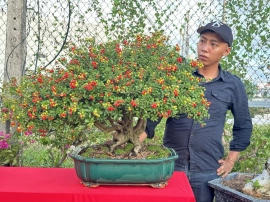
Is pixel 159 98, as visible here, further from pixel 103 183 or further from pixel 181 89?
pixel 103 183

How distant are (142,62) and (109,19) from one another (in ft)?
4.66

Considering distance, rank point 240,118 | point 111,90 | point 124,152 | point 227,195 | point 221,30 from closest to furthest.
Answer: point 111,90, point 124,152, point 227,195, point 221,30, point 240,118

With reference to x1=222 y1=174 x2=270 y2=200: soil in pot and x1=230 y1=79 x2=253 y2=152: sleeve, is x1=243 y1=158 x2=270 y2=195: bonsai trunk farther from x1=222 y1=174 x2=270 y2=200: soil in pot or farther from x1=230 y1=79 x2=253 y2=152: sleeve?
x1=230 y1=79 x2=253 y2=152: sleeve

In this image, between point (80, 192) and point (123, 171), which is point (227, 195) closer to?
point (123, 171)

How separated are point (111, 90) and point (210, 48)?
87 cm

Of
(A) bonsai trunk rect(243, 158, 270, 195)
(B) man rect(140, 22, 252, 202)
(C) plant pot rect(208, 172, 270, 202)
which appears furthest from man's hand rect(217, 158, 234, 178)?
(A) bonsai trunk rect(243, 158, 270, 195)

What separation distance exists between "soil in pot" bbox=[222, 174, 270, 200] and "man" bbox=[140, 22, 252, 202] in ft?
0.56

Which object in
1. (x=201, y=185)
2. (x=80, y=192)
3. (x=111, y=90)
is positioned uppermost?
(x=111, y=90)

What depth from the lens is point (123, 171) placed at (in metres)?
1.44

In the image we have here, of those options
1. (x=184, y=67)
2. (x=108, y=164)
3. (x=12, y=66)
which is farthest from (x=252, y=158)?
(x=12, y=66)

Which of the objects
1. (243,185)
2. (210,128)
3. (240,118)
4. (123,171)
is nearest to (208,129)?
(210,128)

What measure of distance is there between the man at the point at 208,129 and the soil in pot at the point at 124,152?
374 mm

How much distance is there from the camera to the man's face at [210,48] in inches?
80.5

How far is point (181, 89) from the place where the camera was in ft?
4.84
